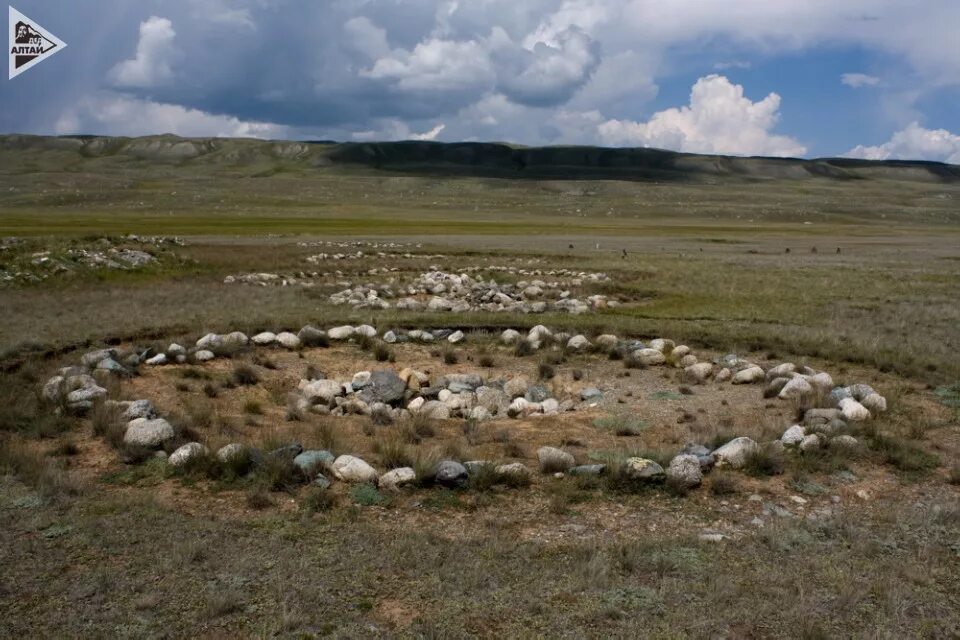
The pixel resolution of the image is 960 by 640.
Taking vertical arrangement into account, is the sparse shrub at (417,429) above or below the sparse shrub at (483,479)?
below

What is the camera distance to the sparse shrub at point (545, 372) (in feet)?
46.6

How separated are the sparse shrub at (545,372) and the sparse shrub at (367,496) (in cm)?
678

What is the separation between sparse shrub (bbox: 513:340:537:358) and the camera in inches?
623

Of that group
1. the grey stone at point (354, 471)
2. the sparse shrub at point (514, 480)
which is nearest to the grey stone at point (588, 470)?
the sparse shrub at point (514, 480)

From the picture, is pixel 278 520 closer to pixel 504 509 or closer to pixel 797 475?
pixel 504 509

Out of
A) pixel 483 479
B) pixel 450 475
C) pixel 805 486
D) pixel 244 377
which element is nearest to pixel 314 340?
pixel 244 377

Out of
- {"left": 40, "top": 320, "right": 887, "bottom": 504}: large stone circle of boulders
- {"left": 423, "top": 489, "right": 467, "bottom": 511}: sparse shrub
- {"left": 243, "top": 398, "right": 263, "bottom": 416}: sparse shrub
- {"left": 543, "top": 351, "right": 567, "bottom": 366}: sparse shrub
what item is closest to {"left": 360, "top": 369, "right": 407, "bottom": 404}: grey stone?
{"left": 40, "top": 320, "right": 887, "bottom": 504}: large stone circle of boulders

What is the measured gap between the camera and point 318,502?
7496 mm

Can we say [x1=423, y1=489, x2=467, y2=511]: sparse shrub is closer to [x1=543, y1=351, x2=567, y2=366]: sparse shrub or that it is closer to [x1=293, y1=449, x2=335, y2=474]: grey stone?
[x1=293, y1=449, x2=335, y2=474]: grey stone

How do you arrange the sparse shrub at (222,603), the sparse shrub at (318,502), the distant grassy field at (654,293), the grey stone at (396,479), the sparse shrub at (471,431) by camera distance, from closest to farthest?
the sparse shrub at (222,603)
the sparse shrub at (318,502)
the grey stone at (396,479)
the sparse shrub at (471,431)
the distant grassy field at (654,293)

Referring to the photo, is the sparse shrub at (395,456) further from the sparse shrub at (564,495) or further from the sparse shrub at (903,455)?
the sparse shrub at (903,455)

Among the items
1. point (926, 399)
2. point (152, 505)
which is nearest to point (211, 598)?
point (152, 505)

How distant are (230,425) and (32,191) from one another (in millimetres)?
133312

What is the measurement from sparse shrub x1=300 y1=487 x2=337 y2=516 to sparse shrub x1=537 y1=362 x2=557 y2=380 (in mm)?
7151
